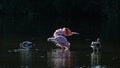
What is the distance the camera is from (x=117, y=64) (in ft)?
79.5

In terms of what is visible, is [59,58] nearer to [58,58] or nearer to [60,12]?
[58,58]

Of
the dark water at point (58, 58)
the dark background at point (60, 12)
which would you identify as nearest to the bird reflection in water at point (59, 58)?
the dark water at point (58, 58)

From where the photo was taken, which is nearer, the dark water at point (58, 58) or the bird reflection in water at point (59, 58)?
the bird reflection in water at point (59, 58)

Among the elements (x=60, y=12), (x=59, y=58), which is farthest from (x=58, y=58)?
(x=60, y=12)

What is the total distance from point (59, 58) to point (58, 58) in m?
0.06

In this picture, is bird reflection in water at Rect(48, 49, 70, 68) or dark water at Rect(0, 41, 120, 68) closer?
bird reflection in water at Rect(48, 49, 70, 68)

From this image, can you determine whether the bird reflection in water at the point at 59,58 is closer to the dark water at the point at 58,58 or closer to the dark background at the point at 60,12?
the dark water at the point at 58,58

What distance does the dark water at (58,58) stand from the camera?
78.6 feet

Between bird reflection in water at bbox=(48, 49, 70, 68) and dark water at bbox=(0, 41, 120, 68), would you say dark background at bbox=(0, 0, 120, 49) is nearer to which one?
dark water at bbox=(0, 41, 120, 68)

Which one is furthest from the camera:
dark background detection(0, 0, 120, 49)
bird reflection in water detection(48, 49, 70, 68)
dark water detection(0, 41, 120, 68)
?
dark background detection(0, 0, 120, 49)

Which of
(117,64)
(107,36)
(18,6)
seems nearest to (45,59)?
(117,64)

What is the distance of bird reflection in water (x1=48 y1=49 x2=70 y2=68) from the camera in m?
23.8

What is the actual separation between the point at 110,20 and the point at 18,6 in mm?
13170

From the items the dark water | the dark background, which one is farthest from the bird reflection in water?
the dark background
